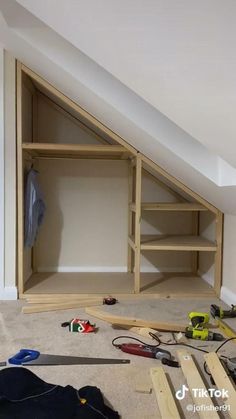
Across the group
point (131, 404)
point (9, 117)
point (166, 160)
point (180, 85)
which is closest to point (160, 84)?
point (180, 85)

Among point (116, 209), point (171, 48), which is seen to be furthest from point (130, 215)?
point (171, 48)

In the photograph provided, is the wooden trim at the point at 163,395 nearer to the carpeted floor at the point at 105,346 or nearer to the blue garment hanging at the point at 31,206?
the carpeted floor at the point at 105,346

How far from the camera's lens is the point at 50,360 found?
1752 millimetres

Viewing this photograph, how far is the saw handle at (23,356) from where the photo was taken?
1.71 meters

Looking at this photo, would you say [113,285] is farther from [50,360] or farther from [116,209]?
[50,360]

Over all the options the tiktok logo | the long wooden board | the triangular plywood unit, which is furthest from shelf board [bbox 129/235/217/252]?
the tiktok logo

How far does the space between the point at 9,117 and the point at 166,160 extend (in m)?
1.36

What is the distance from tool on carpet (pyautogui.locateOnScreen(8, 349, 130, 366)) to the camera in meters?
1.72

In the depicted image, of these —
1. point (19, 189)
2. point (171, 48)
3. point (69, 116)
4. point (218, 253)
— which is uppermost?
point (69, 116)

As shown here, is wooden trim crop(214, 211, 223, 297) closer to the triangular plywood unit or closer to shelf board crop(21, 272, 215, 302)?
shelf board crop(21, 272, 215, 302)

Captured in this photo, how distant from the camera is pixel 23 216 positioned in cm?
284

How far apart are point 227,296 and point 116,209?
4.93ft

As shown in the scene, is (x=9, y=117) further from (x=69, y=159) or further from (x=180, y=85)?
(x=180, y=85)

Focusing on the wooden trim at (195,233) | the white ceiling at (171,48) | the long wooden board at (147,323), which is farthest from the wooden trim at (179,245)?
the white ceiling at (171,48)
